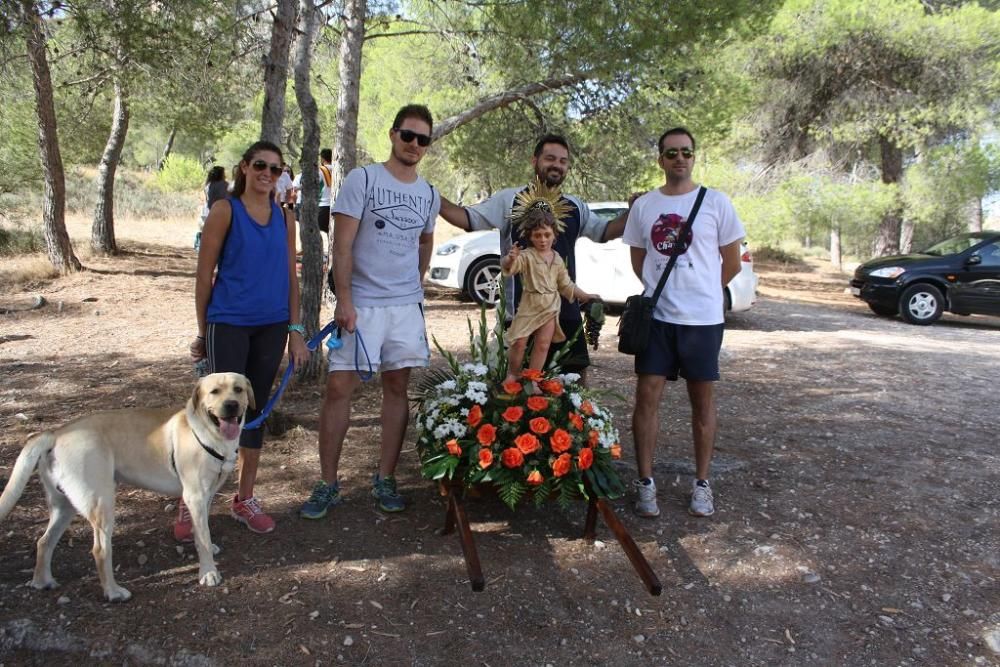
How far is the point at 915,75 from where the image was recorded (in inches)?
628

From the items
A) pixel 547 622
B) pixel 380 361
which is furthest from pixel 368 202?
pixel 547 622

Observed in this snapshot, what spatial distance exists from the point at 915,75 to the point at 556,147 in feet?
52.8

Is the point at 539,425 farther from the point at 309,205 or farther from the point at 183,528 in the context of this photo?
the point at 309,205

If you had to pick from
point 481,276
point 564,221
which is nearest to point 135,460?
point 564,221

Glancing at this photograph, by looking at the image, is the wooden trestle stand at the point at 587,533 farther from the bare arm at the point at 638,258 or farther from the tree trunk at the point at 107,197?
the tree trunk at the point at 107,197

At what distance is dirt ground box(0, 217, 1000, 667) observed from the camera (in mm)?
2746

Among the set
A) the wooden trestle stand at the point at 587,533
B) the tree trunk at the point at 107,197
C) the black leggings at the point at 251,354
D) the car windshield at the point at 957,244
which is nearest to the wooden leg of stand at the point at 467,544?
the wooden trestle stand at the point at 587,533

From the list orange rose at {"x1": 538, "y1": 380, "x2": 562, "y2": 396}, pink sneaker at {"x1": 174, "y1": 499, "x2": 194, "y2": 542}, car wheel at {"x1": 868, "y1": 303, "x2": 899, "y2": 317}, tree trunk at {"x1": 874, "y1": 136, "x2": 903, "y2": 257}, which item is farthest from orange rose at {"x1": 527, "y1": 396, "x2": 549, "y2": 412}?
tree trunk at {"x1": 874, "y1": 136, "x2": 903, "y2": 257}

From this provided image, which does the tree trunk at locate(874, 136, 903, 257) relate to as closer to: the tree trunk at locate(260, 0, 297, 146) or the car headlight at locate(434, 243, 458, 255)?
the car headlight at locate(434, 243, 458, 255)

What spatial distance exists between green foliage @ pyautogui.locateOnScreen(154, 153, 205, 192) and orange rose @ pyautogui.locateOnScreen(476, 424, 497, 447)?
31.8 metres

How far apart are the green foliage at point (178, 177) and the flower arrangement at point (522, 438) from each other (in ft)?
104

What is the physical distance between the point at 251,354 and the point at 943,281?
12.7 metres

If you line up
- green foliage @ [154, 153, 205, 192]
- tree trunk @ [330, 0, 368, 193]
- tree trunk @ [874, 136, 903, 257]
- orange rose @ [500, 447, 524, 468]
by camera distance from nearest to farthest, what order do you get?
orange rose @ [500, 447, 524, 468] → tree trunk @ [330, 0, 368, 193] → tree trunk @ [874, 136, 903, 257] → green foliage @ [154, 153, 205, 192]

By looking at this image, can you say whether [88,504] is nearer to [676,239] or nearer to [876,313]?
[676,239]
